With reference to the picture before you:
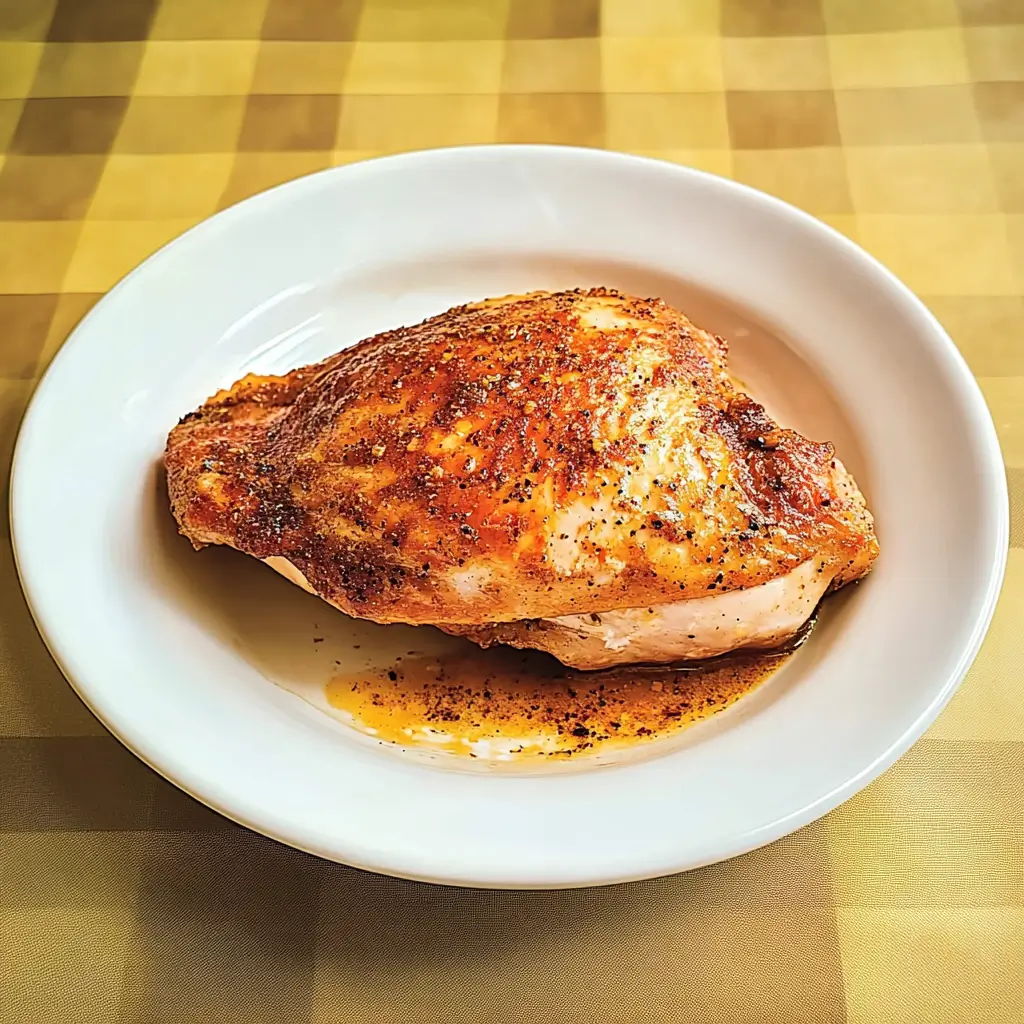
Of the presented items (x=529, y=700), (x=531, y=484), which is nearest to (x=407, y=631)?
(x=529, y=700)

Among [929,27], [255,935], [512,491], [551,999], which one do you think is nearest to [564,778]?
[551,999]

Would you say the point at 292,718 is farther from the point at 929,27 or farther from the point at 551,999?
the point at 929,27

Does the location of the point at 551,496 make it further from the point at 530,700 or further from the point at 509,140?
the point at 509,140

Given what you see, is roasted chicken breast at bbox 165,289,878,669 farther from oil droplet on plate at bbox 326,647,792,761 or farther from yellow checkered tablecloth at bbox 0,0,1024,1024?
yellow checkered tablecloth at bbox 0,0,1024,1024

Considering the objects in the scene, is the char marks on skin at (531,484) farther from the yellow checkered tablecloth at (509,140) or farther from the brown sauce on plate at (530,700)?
the yellow checkered tablecloth at (509,140)

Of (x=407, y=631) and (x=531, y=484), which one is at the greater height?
(x=531, y=484)

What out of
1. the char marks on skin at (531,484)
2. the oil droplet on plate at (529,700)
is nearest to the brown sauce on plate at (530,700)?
the oil droplet on plate at (529,700)
